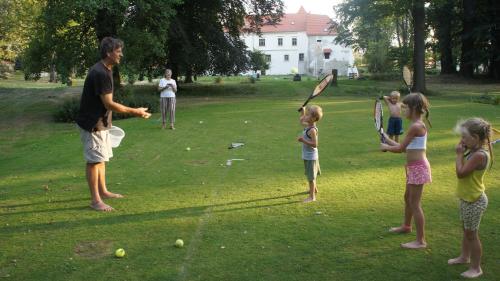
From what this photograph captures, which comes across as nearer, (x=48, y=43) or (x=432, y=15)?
(x=48, y=43)

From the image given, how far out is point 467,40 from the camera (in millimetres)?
44938

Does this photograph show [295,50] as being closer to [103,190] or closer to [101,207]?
[103,190]

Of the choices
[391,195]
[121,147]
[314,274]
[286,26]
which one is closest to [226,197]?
[391,195]

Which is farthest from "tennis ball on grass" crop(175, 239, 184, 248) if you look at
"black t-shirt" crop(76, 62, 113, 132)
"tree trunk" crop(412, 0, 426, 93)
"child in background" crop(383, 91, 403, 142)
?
"tree trunk" crop(412, 0, 426, 93)

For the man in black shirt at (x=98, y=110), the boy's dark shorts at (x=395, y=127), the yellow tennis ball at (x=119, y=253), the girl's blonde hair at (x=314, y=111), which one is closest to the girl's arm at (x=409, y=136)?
the girl's blonde hair at (x=314, y=111)

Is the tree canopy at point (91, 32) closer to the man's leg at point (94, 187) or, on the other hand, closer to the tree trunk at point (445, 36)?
the man's leg at point (94, 187)

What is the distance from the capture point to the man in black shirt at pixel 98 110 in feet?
23.0

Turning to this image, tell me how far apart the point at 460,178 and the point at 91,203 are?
17.4ft

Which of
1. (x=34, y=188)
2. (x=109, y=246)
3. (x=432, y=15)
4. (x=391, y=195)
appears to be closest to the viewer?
(x=109, y=246)

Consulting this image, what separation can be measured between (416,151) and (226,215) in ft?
9.38

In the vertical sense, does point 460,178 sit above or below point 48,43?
below

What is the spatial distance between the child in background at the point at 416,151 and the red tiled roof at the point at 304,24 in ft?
279

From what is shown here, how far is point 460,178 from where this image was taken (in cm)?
495

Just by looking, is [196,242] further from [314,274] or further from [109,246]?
[314,274]
